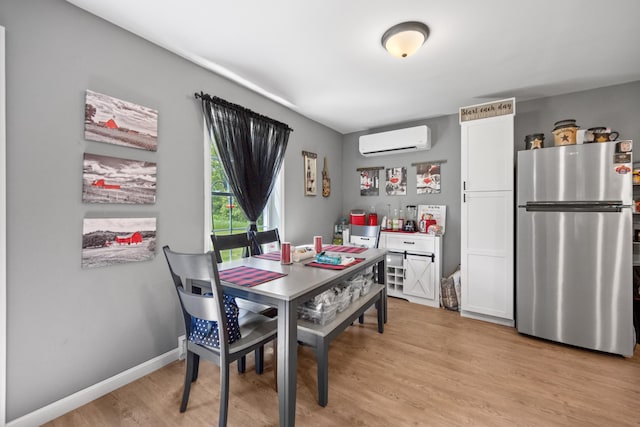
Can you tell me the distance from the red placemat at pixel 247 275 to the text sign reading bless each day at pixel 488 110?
106 inches

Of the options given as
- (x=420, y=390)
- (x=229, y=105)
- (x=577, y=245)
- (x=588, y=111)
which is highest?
(x=588, y=111)

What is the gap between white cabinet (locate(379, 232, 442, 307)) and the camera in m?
3.35

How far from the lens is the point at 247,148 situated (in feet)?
8.76

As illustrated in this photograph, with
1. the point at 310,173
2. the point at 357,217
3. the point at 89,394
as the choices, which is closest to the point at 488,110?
the point at 357,217

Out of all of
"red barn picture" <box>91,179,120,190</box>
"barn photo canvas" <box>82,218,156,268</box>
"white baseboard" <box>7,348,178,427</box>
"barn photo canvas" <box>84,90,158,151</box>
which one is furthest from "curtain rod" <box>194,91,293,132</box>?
"white baseboard" <box>7,348,178,427</box>

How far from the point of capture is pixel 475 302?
2965 mm

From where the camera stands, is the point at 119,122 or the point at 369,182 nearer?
the point at 119,122

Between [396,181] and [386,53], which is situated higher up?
[386,53]

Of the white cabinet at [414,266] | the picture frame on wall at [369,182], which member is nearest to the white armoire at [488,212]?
the white cabinet at [414,266]

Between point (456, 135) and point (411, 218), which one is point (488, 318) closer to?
point (411, 218)

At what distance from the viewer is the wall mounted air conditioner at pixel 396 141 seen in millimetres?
3561

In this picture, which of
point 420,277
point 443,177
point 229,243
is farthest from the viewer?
point 443,177

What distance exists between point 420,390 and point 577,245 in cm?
189

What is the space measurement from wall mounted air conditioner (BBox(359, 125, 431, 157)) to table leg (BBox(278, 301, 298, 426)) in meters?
3.00
